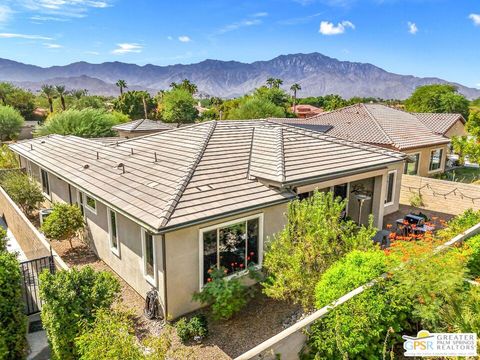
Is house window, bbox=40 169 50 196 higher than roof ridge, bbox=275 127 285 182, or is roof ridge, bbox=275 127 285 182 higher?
A: roof ridge, bbox=275 127 285 182

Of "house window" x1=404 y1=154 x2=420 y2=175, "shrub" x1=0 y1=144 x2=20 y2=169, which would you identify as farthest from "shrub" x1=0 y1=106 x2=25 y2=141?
"house window" x1=404 y1=154 x2=420 y2=175

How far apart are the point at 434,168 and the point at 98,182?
92.2ft

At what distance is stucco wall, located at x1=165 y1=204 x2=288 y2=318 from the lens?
33.1 ft

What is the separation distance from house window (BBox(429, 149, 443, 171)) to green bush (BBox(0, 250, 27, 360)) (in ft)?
101

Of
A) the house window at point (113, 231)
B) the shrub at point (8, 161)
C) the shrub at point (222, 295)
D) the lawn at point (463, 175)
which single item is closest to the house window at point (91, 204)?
the house window at point (113, 231)

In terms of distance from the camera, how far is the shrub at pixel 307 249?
959 centimetres

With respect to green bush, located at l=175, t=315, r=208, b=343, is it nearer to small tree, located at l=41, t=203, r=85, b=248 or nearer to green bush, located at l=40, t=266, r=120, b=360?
green bush, located at l=40, t=266, r=120, b=360

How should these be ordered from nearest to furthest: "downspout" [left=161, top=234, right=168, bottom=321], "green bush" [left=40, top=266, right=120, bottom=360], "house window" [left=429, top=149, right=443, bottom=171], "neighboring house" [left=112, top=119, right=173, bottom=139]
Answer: "green bush" [left=40, top=266, right=120, bottom=360] < "downspout" [left=161, top=234, right=168, bottom=321] < "house window" [left=429, top=149, right=443, bottom=171] < "neighboring house" [left=112, top=119, right=173, bottom=139]

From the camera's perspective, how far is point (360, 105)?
3600 cm

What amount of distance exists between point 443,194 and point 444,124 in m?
16.8

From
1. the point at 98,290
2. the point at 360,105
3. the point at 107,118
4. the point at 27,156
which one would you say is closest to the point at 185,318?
the point at 98,290

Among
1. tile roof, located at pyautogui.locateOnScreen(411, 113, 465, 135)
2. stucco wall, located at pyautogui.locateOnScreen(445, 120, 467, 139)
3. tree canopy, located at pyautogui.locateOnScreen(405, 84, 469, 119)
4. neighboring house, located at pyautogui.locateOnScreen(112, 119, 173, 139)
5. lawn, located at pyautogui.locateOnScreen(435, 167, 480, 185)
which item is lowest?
lawn, located at pyautogui.locateOnScreen(435, 167, 480, 185)

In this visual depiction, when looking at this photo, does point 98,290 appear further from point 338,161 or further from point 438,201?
point 438,201

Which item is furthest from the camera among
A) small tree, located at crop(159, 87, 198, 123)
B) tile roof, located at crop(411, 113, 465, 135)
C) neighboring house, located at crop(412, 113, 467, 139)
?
small tree, located at crop(159, 87, 198, 123)
